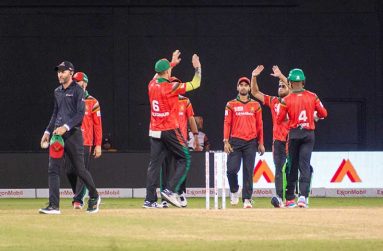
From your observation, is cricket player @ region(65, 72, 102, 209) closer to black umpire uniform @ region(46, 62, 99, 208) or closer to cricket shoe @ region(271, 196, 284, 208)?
cricket shoe @ region(271, 196, 284, 208)

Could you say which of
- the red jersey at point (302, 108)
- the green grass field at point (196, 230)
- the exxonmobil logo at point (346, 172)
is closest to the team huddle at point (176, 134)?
the red jersey at point (302, 108)

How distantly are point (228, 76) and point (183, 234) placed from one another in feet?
64.4

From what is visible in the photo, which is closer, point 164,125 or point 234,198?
point 164,125

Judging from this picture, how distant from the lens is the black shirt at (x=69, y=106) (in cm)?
1559

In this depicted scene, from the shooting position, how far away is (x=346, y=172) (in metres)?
27.9

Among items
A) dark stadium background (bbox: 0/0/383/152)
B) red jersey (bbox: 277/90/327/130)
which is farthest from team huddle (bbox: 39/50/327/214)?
dark stadium background (bbox: 0/0/383/152)

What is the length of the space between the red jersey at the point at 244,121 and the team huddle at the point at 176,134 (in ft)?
0.06

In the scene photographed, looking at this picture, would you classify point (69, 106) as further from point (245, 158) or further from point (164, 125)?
point (245, 158)

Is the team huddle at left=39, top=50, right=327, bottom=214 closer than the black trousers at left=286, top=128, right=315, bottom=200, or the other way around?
the team huddle at left=39, top=50, right=327, bottom=214

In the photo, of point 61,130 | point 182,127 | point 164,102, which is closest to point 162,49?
point 182,127

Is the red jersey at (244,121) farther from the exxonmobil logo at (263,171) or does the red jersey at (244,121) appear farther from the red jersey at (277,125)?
the exxonmobil logo at (263,171)

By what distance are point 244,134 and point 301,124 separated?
1.77 metres

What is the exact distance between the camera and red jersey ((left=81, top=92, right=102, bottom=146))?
1947cm

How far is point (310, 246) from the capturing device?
11.9m
